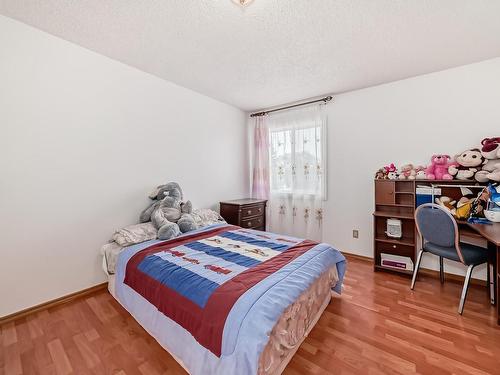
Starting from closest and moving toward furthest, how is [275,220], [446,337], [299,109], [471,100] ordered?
[446,337], [471,100], [299,109], [275,220]

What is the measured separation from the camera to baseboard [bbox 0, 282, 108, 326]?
176cm

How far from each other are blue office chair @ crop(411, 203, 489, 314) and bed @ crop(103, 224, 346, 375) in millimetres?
887

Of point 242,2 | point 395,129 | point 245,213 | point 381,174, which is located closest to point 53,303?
point 245,213

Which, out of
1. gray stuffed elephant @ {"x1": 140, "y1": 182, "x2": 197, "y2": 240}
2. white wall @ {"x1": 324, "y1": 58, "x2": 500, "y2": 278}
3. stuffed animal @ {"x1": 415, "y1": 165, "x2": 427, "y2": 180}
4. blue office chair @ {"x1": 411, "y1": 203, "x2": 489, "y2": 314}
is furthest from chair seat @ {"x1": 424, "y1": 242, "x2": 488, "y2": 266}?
gray stuffed elephant @ {"x1": 140, "y1": 182, "x2": 197, "y2": 240}

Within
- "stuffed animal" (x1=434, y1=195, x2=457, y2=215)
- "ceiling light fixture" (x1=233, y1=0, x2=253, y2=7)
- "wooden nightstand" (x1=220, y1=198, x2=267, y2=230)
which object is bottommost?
"wooden nightstand" (x1=220, y1=198, x2=267, y2=230)

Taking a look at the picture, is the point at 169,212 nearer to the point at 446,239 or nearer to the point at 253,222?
the point at 253,222

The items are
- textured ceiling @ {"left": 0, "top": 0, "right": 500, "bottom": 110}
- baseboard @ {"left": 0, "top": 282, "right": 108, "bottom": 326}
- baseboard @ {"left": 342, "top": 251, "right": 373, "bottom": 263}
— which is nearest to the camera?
textured ceiling @ {"left": 0, "top": 0, "right": 500, "bottom": 110}

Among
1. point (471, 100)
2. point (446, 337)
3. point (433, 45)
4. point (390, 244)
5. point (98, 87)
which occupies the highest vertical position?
point (433, 45)

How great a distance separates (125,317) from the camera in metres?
1.83

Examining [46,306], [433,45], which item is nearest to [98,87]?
[46,306]

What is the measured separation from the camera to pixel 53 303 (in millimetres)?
1974

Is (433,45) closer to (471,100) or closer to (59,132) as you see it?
(471,100)

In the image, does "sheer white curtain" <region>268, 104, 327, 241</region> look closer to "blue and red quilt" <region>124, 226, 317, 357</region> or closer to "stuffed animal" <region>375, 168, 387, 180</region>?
"stuffed animal" <region>375, 168, 387, 180</region>

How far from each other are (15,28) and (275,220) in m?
3.69
